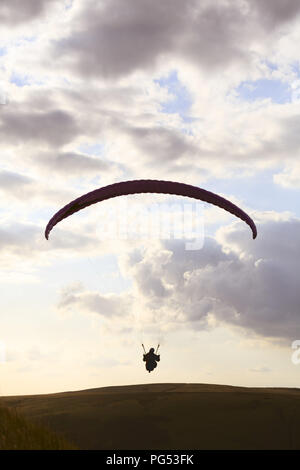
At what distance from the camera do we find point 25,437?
43.7 ft

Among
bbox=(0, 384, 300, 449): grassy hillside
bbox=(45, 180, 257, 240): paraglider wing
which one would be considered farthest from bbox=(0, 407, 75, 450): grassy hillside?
bbox=(45, 180, 257, 240): paraglider wing

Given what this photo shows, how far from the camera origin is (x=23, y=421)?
14.3 metres

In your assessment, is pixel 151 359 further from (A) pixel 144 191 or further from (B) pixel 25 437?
(B) pixel 25 437

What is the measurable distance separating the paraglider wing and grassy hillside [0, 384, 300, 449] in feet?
21.7

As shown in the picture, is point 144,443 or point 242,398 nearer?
point 144,443

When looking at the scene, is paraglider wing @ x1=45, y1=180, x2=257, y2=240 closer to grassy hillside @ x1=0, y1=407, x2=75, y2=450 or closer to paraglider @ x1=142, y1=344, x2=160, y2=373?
paraglider @ x1=142, y1=344, x2=160, y2=373

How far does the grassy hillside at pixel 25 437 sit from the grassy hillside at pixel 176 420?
3.15m

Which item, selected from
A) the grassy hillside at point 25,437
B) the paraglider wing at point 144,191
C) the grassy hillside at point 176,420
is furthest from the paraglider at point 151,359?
the grassy hillside at point 25,437

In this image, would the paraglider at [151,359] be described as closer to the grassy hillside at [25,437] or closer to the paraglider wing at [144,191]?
the paraglider wing at [144,191]

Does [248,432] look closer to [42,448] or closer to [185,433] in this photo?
[185,433]

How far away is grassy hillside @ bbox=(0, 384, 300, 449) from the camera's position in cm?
1838
